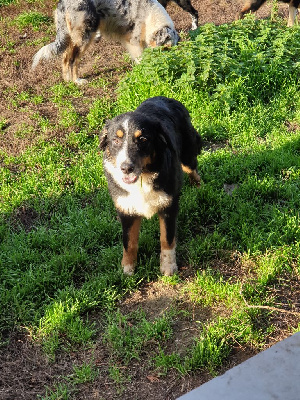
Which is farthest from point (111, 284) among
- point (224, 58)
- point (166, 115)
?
point (224, 58)

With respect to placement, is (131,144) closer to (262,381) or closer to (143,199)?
(143,199)

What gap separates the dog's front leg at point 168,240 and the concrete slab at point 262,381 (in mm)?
1833

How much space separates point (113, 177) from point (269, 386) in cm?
202

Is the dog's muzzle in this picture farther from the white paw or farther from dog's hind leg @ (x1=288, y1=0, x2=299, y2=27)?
dog's hind leg @ (x1=288, y1=0, x2=299, y2=27)

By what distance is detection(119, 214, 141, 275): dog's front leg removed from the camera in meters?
3.41

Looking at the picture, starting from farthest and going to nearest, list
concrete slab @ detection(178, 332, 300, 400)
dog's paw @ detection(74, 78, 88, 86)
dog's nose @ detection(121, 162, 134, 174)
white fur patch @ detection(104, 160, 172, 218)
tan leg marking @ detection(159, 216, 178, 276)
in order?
dog's paw @ detection(74, 78, 88, 86), tan leg marking @ detection(159, 216, 178, 276), white fur patch @ detection(104, 160, 172, 218), dog's nose @ detection(121, 162, 134, 174), concrete slab @ detection(178, 332, 300, 400)

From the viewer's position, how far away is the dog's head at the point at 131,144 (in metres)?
2.97

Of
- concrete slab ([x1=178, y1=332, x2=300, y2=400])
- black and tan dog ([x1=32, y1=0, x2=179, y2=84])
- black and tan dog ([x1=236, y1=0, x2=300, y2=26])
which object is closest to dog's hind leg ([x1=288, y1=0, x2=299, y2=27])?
black and tan dog ([x1=236, y1=0, x2=300, y2=26])

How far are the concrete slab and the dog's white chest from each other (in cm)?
172

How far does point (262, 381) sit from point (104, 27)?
700 cm

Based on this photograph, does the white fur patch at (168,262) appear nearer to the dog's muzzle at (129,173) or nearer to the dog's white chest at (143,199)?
the dog's white chest at (143,199)

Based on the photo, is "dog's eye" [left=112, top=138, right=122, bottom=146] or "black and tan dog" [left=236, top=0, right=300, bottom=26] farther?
"black and tan dog" [left=236, top=0, right=300, bottom=26]

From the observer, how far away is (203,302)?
10.9 feet

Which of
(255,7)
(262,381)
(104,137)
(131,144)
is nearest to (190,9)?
(255,7)
